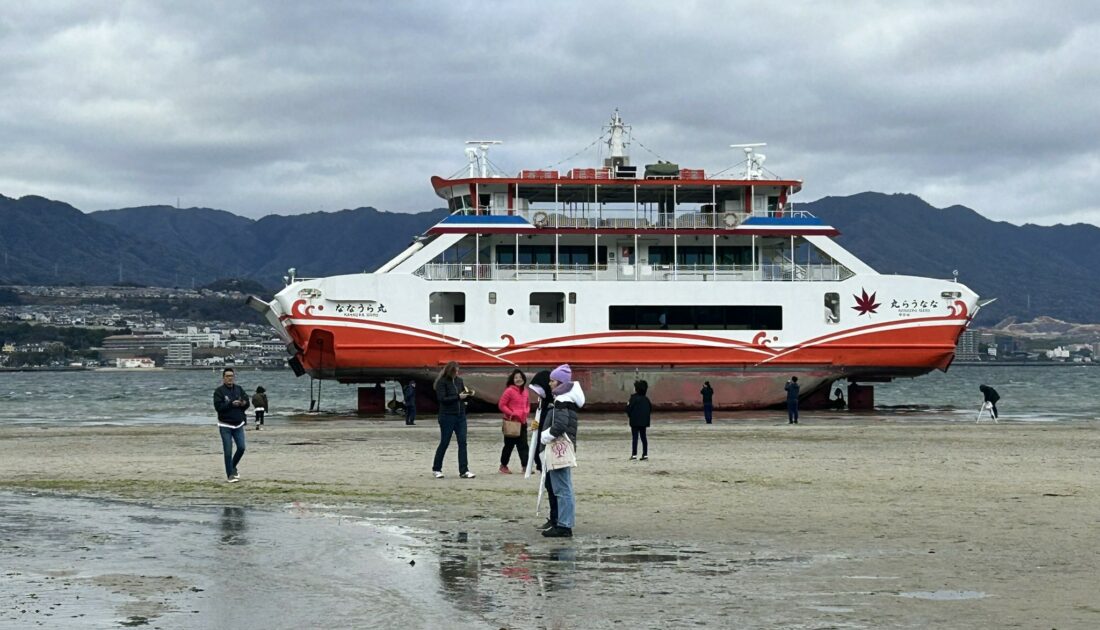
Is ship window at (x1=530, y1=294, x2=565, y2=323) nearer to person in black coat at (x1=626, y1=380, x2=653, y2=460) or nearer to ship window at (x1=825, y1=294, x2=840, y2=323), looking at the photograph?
ship window at (x1=825, y1=294, x2=840, y2=323)

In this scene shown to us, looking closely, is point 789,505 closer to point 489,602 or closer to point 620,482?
point 620,482

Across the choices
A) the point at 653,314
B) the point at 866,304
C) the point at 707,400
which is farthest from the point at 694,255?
the point at 707,400

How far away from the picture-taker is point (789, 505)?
54.7ft

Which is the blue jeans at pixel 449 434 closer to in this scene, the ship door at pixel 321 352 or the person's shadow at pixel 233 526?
the person's shadow at pixel 233 526

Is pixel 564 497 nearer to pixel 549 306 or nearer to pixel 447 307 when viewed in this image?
pixel 447 307

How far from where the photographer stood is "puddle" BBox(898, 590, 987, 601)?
1053cm

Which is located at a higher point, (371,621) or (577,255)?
(577,255)

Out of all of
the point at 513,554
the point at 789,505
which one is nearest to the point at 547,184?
the point at 789,505

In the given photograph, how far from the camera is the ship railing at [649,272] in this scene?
43.6 meters

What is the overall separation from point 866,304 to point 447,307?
13292 millimetres

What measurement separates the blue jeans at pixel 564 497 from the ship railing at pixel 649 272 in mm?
28962

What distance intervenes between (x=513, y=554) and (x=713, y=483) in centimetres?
723

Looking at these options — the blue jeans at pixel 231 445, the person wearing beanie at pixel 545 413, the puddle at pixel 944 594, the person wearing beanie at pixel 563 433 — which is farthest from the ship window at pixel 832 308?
the puddle at pixel 944 594

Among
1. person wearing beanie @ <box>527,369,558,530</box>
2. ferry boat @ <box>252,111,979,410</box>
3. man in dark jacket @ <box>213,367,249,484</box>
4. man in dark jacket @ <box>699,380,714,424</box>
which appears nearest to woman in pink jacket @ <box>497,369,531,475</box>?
man in dark jacket @ <box>213,367,249,484</box>
